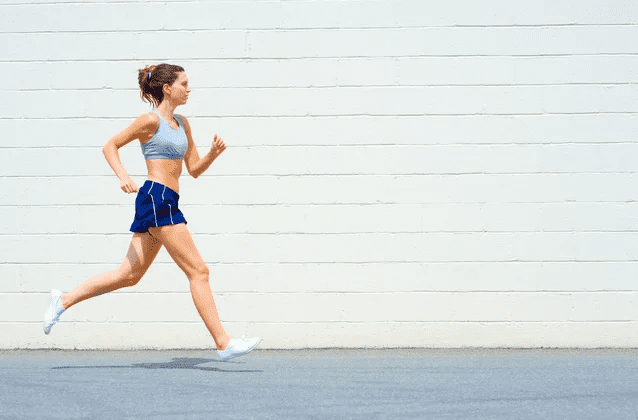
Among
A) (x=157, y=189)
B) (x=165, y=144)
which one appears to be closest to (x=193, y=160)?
(x=165, y=144)

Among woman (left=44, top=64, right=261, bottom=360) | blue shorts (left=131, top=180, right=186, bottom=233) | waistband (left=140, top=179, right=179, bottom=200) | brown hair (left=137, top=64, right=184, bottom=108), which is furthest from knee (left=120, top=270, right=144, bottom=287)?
brown hair (left=137, top=64, right=184, bottom=108)

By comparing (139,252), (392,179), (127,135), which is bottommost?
(139,252)

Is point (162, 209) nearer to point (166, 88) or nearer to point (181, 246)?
point (181, 246)

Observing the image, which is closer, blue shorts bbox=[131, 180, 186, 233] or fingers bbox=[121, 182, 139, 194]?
fingers bbox=[121, 182, 139, 194]

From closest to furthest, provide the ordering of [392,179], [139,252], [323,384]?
[323,384] → [139,252] → [392,179]

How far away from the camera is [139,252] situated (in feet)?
17.9

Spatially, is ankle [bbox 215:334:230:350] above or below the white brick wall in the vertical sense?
below

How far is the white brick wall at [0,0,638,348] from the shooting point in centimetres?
623

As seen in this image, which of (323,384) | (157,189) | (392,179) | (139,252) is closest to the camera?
(323,384)

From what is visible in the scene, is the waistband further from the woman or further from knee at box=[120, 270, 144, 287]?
knee at box=[120, 270, 144, 287]

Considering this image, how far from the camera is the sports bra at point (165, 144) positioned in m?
5.42

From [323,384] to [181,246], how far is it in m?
1.24

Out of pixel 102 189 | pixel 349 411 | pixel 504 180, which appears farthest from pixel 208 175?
pixel 349 411

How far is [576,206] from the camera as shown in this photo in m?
6.23
